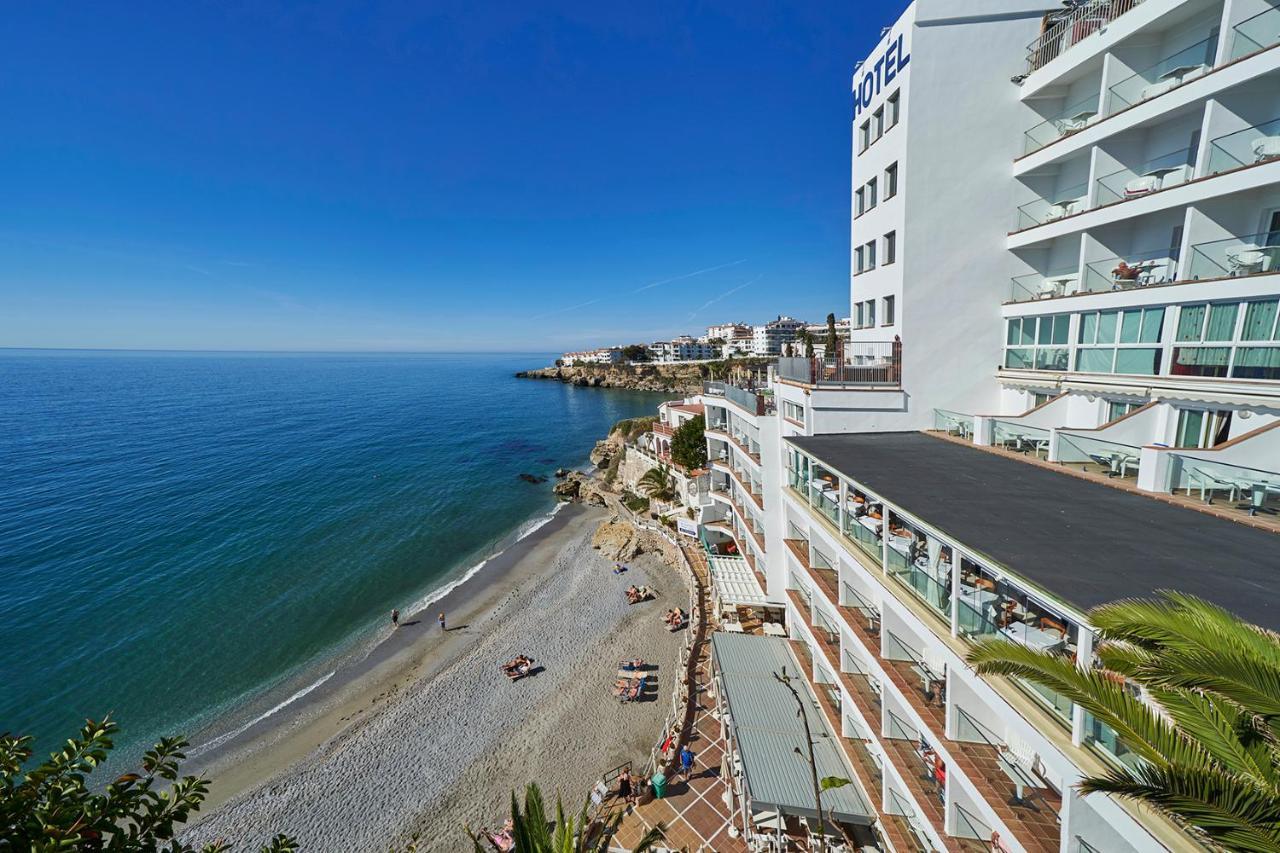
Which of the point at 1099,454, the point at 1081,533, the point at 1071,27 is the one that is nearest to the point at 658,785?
the point at 1081,533

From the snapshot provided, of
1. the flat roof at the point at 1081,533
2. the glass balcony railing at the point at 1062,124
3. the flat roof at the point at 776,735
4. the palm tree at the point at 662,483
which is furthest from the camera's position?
the palm tree at the point at 662,483

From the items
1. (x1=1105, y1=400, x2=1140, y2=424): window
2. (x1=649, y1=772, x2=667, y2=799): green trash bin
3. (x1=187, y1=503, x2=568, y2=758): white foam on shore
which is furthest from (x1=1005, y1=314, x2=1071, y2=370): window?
(x1=187, y1=503, x2=568, y2=758): white foam on shore

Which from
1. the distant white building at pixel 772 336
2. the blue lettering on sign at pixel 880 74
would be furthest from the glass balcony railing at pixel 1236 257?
the distant white building at pixel 772 336

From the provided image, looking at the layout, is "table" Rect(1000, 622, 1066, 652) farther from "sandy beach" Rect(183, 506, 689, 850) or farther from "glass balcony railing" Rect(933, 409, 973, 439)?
"sandy beach" Rect(183, 506, 689, 850)

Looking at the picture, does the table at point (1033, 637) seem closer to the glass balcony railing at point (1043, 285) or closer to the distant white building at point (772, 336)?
the glass balcony railing at point (1043, 285)

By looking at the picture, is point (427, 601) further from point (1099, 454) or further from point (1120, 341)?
point (1120, 341)
